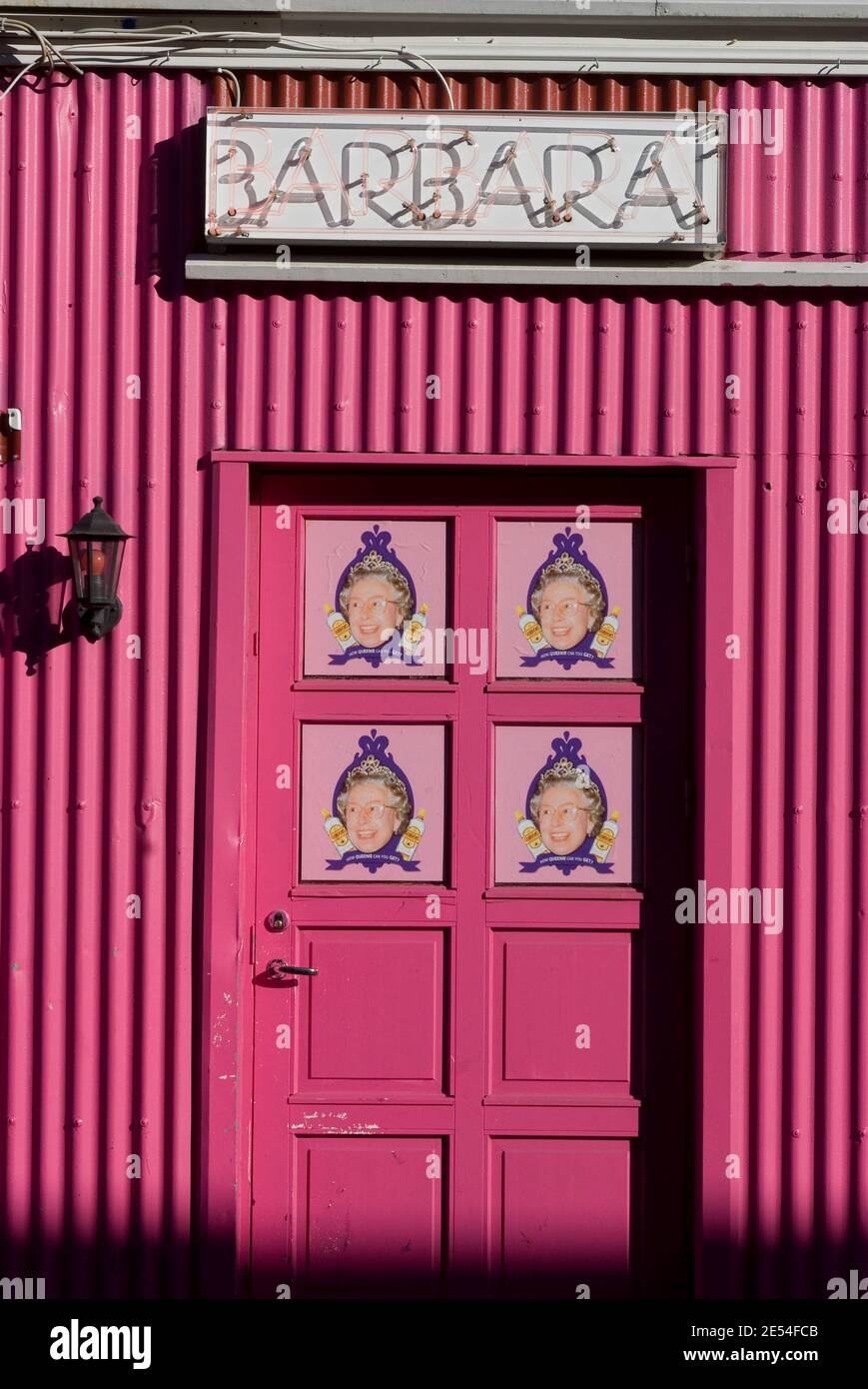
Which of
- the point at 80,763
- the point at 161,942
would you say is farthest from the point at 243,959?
the point at 80,763

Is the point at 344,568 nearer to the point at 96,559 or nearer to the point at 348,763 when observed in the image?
the point at 348,763

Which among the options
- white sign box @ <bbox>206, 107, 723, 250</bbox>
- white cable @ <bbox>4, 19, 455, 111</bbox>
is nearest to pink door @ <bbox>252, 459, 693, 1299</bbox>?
white sign box @ <bbox>206, 107, 723, 250</bbox>

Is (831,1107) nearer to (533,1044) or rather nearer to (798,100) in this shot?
(533,1044)

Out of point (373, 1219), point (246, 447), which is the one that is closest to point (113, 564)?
point (246, 447)

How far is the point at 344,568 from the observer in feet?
15.0

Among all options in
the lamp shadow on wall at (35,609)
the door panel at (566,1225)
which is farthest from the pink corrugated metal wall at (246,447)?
the door panel at (566,1225)

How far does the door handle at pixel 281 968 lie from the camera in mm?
4469

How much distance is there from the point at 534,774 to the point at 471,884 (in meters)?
0.43

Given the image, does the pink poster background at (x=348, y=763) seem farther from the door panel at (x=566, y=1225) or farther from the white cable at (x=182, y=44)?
the white cable at (x=182, y=44)

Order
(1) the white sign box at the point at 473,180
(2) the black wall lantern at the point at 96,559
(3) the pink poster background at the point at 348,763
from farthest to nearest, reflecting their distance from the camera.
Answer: (3) the pink poster background at the point at 348,763, (1) the white sign box at the point at 473,180, (2) the black wall lantern at the point at 96,559

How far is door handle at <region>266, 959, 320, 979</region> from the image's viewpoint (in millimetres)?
4469

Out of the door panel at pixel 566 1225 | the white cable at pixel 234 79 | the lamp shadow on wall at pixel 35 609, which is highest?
the white cable at pixel 234 79

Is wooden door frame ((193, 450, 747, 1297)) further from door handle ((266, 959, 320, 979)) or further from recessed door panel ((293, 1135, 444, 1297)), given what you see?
recessed door panel ((293, 1135, 444, 1297))

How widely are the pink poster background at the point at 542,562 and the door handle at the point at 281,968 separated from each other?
1.28m
